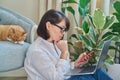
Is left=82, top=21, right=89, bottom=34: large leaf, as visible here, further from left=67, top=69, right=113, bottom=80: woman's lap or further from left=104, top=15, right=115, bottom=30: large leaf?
left=67, top=69, right=113, bottom=80: woman's lap

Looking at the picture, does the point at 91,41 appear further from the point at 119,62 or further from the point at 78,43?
the point at 119,62

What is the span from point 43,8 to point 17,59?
41.8 inches

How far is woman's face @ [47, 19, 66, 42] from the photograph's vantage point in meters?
1.41

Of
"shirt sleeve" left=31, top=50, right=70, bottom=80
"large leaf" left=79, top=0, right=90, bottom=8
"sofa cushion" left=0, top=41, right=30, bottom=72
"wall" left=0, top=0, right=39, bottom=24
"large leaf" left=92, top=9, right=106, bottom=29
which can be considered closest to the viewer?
"shirt sleeve" left=31, top=50, right=70, bottom=80

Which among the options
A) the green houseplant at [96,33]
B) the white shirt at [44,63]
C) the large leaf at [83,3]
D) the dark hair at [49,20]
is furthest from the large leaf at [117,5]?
the white shirt at [44,63]

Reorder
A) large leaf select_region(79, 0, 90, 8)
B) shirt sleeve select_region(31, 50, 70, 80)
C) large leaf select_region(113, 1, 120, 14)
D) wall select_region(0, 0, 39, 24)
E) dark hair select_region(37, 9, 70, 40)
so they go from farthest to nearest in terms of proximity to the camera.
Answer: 1. wall select_region(0, 0, 39, 24)
2. large leaf select_region(79, 0, 90, 8)
3. large leaf select_region(113, 1, 120, 14)
4. dark hair select_region(37, 9, 70, 40)
5. shirt sleeve select_region(31, 50, 70, 80)

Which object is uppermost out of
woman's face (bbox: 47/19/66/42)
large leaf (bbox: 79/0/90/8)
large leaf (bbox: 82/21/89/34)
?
large leaf (bbox: 79/0/90/8)

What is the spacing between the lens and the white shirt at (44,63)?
4.31 ft

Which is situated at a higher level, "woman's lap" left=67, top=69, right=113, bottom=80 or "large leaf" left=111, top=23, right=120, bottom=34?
"large leaf" left=111, top=23, right=120, bottom=34

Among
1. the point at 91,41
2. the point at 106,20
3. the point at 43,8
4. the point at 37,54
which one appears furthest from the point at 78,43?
the point at 37,54

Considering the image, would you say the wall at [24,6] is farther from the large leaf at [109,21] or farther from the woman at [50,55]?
the woman at [50,55]

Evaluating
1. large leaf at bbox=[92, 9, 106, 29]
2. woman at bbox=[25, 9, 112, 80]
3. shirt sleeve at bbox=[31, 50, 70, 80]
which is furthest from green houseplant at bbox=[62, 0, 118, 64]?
shirt sleeve at bbox=[31, 50, 70, 80]

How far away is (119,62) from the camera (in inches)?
91.3

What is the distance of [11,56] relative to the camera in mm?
1610
